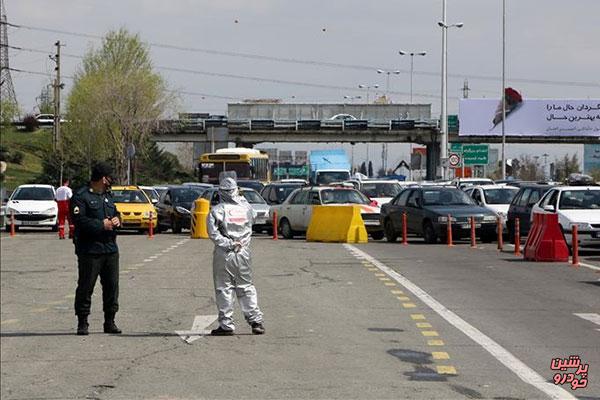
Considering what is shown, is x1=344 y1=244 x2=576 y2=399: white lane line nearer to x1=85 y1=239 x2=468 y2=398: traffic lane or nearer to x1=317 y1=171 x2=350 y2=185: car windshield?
x1=85 y1=239 x2=468 y2=398: traffic lane

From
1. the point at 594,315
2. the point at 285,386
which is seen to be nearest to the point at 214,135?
the point at 594,315

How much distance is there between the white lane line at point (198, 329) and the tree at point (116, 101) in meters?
54.8

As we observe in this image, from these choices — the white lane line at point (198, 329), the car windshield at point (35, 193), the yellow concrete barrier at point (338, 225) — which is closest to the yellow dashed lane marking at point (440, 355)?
the white lane line at point (198, 329)

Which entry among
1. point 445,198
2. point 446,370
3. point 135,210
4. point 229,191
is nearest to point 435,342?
point 446,370

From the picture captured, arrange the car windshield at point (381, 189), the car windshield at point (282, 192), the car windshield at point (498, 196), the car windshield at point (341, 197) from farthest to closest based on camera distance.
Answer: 1. the car windshield at point (381, 189)
2. the car windshield at point (282, 192)
3. the car windshield at point (498, 196)
4. the car windshield at point (341, 197)

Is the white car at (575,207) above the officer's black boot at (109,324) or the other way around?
above

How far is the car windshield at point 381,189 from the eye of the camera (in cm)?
4556

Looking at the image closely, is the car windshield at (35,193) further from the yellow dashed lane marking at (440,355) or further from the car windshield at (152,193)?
the yellow dashed lane marking at (440,355)

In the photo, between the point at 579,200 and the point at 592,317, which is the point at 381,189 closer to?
the point at 579,200

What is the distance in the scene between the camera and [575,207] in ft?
96.8

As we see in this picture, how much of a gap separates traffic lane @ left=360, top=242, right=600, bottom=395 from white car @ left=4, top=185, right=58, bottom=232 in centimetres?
1451

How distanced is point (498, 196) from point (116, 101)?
39.2m

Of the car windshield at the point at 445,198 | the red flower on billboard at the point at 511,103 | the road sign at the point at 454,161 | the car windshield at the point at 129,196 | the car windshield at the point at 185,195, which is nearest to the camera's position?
Answer: the car windshield at the point at 445,198

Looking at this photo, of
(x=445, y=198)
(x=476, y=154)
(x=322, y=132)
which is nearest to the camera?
(x=445, y=198)
